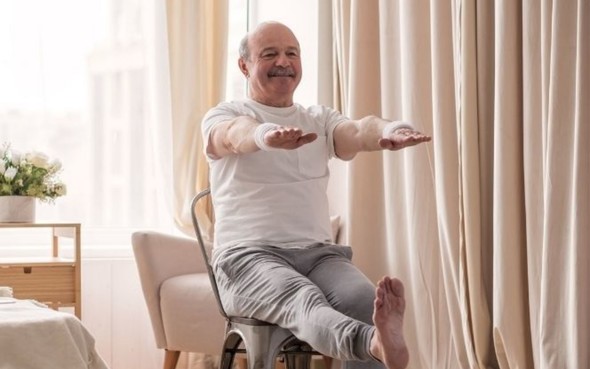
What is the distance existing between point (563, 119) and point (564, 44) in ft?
0.69

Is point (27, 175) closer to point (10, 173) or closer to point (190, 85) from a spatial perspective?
point (10, 173)

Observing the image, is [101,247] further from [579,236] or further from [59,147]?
[579,236]

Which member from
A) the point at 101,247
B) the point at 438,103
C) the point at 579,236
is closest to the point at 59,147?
the point at 101,247

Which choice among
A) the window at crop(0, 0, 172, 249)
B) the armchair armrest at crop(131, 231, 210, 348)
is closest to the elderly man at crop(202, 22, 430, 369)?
the armchair armrest at crop(131, 231, 210, 348)

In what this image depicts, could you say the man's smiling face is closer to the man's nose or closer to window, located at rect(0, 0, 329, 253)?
the man's nose

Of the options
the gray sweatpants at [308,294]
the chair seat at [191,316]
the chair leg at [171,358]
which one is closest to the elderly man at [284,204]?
the gray sweatpants at [308,294]

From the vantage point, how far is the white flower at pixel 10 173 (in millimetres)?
3933

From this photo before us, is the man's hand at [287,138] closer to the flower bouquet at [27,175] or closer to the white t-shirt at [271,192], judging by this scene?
the white t-shirt at [271,192]

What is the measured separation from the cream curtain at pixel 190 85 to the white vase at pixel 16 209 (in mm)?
788

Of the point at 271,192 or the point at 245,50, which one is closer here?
the point at 271,192

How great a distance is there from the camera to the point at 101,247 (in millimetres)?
4684

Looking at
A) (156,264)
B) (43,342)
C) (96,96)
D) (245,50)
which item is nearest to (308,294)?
(43,342)

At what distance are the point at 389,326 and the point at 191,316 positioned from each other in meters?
1.89

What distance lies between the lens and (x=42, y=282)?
385 centimetres
